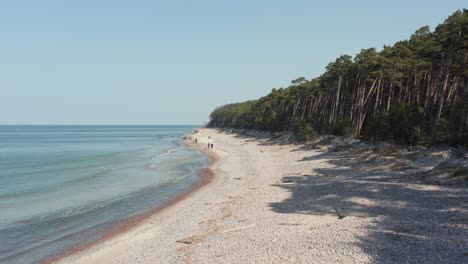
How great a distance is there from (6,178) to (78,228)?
24.5 meters

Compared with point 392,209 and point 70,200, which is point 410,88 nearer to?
point 392,209

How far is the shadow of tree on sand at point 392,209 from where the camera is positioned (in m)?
10.6

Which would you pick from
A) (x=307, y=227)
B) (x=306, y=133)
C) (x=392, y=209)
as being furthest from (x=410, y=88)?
(x=307, y=227)

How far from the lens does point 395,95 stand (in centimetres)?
5947

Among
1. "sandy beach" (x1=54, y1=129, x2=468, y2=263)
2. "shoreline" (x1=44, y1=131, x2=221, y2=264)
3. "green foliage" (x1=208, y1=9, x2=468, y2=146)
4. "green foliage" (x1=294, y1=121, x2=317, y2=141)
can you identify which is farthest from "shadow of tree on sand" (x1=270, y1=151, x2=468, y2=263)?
"green foliage" (x1=294, y1=121, x2=317, y2=141)

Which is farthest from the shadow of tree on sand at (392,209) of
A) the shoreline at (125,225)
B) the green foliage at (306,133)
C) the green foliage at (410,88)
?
the green foliage at (306,133)

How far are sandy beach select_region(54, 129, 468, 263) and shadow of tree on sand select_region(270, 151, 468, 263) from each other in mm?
28

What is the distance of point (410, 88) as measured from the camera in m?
55.7

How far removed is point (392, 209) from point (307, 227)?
430 centimetres

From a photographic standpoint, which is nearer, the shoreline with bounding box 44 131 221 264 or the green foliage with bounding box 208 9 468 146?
the shoreline with bounding box 44 131 221 264

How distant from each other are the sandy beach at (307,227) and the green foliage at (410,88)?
34.2ft

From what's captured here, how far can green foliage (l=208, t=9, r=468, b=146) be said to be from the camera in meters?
31.4

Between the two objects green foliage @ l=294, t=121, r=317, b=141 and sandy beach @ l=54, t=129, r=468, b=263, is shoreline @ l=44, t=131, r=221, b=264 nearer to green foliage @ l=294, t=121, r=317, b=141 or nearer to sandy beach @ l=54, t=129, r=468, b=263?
sandy beach @ l=54, t=129, r=468, b=263

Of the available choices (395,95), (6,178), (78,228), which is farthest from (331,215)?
(395,95)
